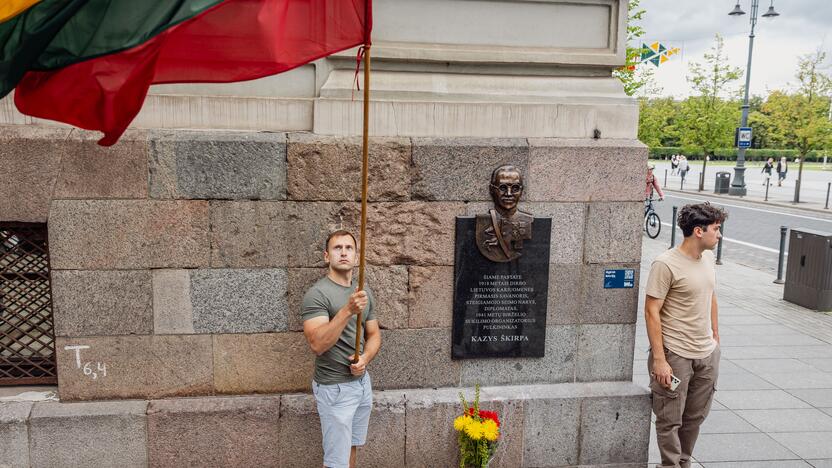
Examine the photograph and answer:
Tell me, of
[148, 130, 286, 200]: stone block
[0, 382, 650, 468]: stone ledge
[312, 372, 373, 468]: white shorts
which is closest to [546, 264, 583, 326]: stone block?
[0, 382, 650, 468]: stone ledge

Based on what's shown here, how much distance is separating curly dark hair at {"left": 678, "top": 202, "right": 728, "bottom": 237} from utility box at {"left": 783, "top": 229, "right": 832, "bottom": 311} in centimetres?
699

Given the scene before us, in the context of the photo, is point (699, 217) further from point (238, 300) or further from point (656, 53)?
point (656, 53)

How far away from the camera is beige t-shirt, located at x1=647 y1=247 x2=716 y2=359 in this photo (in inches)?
190

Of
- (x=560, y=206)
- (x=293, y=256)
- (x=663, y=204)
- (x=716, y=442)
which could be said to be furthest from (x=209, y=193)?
(x=663, y=204)

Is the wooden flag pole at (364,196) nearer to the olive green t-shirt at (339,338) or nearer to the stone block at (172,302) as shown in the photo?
the olive green t-shirt at (339,338)

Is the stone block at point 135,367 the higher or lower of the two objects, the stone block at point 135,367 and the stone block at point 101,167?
the lower

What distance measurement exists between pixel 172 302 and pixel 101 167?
3.81 feet

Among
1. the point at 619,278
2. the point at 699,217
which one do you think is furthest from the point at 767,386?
the point at 699,217

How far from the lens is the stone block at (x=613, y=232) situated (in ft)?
17.5

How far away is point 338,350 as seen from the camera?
430 centimetres

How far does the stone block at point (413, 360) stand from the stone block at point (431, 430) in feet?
0.49

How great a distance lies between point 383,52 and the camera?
5113 mm

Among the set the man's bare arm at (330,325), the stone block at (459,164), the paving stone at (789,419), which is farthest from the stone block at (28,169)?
the paving stone at (789,419)

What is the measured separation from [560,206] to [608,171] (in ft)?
1.64
